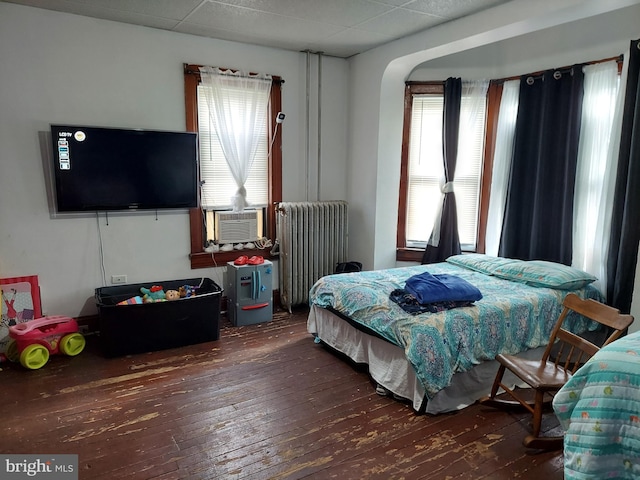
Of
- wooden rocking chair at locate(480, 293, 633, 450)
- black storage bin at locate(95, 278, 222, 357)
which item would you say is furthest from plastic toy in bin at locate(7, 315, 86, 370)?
wooden rocking chair at locate(480, 293, 633, 450)

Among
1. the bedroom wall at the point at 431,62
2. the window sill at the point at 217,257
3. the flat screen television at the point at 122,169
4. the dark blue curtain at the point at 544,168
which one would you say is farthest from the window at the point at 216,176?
the dark blue curtain at the point at 544,168

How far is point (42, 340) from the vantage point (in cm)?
320

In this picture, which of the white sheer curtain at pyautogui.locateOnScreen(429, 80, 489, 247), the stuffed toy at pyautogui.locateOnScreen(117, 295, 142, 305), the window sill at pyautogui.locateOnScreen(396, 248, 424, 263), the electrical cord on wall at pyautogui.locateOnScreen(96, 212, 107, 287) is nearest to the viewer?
the stuffed toy at pyautogui.locateOnScreen(117, 295, 142, 305)

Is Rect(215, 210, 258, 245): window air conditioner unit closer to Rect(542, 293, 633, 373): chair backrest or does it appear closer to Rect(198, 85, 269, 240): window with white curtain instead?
Rect(198, 85, 269, 240): window with white curtain

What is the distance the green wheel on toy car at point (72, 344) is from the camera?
10.9ft

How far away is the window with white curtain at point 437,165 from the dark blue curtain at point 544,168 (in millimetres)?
458

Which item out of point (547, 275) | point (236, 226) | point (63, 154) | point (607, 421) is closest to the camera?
point (607, 421)

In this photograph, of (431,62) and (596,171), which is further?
(431,62)

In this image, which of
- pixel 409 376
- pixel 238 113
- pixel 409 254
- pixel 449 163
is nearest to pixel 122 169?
pixel 238 113

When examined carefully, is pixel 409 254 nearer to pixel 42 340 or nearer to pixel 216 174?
pixel 216 174

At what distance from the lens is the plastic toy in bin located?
3127mm

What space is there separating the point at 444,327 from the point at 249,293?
80.2 inches

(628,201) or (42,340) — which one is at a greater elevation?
(628,201)

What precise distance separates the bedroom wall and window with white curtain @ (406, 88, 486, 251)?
20cm
